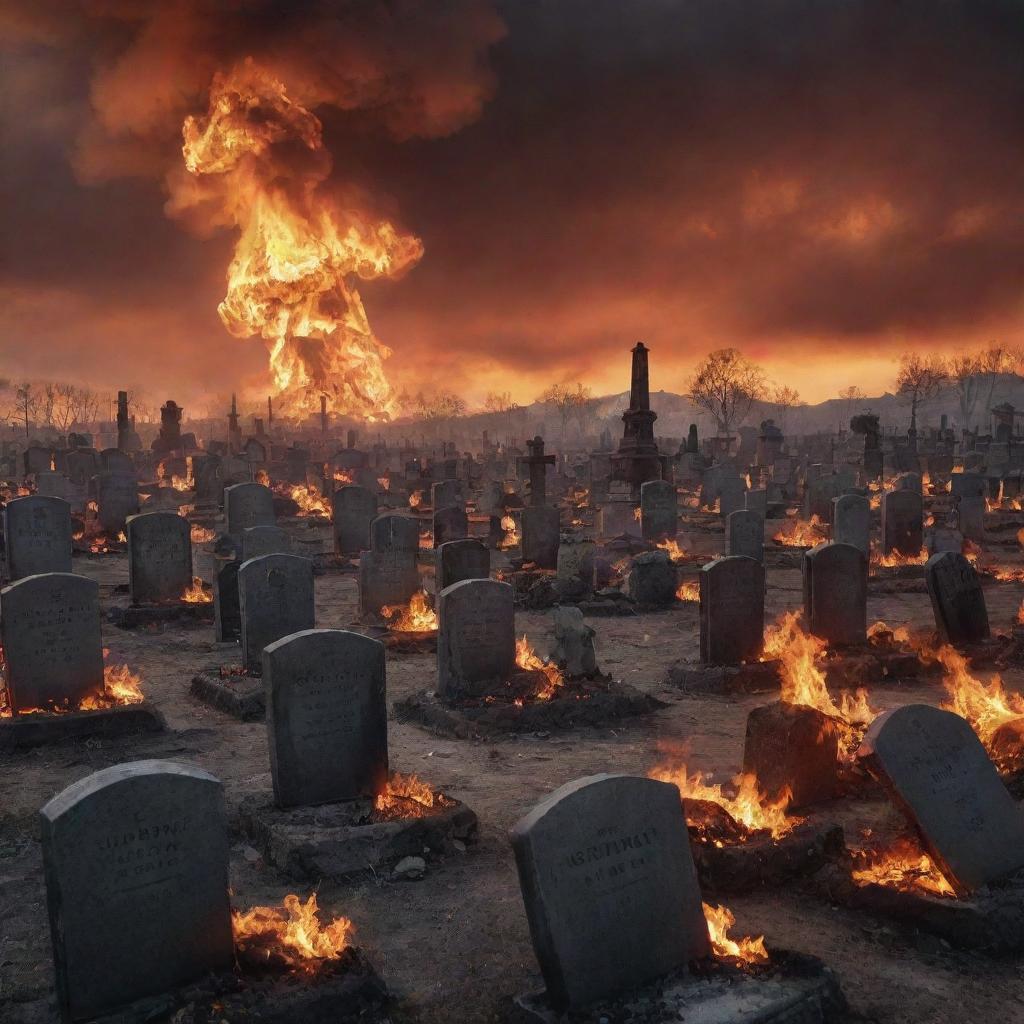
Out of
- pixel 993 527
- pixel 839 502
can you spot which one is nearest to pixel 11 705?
pixel 839 502

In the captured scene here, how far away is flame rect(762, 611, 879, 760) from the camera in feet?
Answer: 27.4

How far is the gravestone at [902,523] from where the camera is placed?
67.9 feet

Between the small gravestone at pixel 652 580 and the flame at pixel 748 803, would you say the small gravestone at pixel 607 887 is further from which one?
the small gravestone at pixel 652 580

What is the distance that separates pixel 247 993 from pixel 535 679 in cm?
626

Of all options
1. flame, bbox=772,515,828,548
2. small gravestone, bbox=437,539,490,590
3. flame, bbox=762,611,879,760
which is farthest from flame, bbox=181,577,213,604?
flame, bbox=772,515,828,548

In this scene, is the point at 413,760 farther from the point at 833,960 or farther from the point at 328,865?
the point at 833,960

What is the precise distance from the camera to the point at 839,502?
2014 centimetres

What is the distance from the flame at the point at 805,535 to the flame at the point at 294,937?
19822mm

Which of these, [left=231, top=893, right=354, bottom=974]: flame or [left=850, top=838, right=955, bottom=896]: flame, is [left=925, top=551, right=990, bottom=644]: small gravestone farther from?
[left=231, top=893, right=354, bottom=974]: flame

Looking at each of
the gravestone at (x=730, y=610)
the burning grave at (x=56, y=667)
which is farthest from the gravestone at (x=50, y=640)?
the gravestone at (x=730, y=610)

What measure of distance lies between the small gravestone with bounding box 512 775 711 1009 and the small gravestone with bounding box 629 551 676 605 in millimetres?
12173

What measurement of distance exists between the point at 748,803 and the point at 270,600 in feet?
22.9

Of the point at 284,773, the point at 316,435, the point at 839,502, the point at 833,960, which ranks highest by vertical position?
the point at 316,435

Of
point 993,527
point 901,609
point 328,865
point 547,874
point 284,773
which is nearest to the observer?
point 547,874
